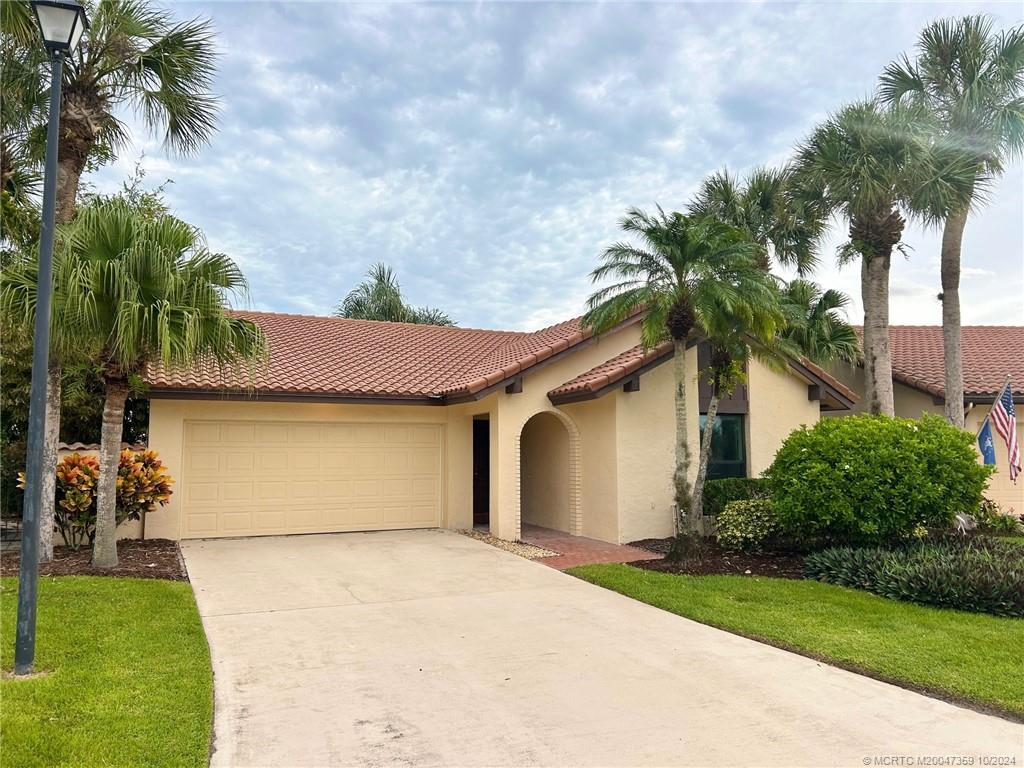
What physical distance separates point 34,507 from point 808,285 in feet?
53.9

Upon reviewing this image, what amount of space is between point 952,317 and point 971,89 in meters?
4.85

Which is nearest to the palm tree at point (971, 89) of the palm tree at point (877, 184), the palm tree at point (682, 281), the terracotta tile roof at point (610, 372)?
the palm tree at point (877, 184)

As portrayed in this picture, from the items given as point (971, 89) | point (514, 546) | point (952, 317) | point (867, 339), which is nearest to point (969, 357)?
point (952, 317)

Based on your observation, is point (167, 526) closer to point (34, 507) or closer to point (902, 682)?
point (34, 507)

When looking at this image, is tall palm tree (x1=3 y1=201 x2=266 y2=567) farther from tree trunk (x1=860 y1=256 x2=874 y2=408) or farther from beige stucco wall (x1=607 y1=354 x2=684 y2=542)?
tree trunk (x1=860 y1=256 x2=874 y2=408)

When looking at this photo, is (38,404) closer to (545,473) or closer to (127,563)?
(127,563)

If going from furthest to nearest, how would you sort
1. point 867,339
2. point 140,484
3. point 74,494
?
point 867,339 → point 140,484 → point 74,494

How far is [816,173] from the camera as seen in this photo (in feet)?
46.4

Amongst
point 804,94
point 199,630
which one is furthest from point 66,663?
point 804,94

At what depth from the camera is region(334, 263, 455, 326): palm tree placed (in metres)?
34.0

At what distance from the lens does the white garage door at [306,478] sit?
13.1m

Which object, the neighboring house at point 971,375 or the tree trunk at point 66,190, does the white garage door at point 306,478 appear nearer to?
the tree trunk at point 66,190

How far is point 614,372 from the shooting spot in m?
12.8

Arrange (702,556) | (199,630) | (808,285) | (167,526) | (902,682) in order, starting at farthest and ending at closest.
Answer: (808,285)
(167,526)
(702,556)
(199,630)
(902,682)
